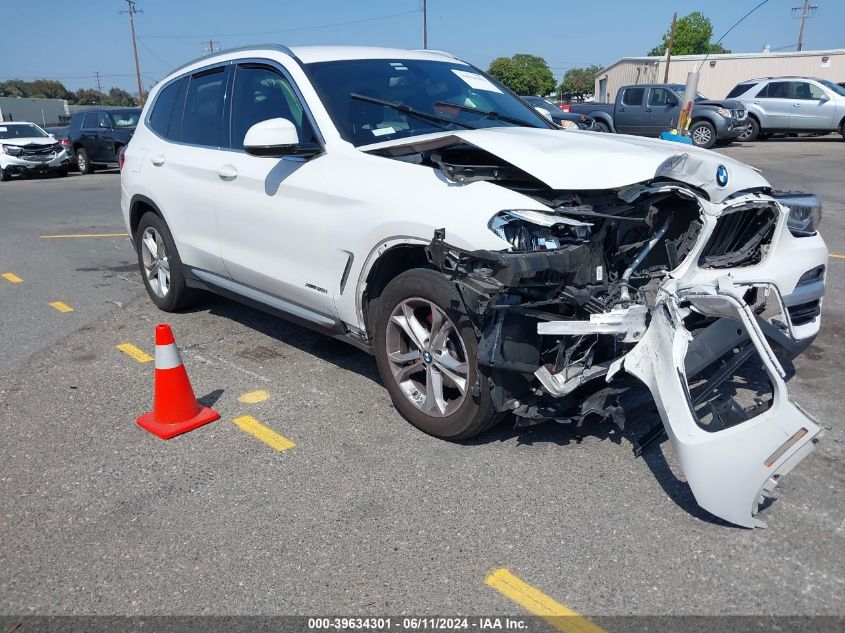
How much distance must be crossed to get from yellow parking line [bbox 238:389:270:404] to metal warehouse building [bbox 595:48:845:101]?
3895cm

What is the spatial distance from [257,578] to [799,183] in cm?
1381

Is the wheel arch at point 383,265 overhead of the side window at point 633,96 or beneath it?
beneath

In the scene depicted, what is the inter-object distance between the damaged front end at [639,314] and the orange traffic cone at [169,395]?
165 centimetres

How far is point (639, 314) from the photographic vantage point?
3250 millimetres

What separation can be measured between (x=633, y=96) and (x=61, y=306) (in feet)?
64.4

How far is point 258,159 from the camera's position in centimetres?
466

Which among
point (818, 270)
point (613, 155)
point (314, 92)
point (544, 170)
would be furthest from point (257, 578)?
point (818, 270)

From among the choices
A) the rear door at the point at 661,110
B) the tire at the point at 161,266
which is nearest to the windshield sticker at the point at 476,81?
the tire at the point at 161,266

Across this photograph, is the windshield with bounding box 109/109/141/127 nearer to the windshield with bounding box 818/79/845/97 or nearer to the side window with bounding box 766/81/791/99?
the side window with bounding box 766/81/791/99

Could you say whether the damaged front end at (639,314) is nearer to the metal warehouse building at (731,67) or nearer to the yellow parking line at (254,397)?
the yellow parking line at (254,397)

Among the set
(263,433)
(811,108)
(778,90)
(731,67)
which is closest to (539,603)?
(263,433)

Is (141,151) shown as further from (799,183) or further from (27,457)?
(799,183)

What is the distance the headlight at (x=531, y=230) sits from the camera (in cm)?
330

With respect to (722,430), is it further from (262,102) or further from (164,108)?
(164,108)
